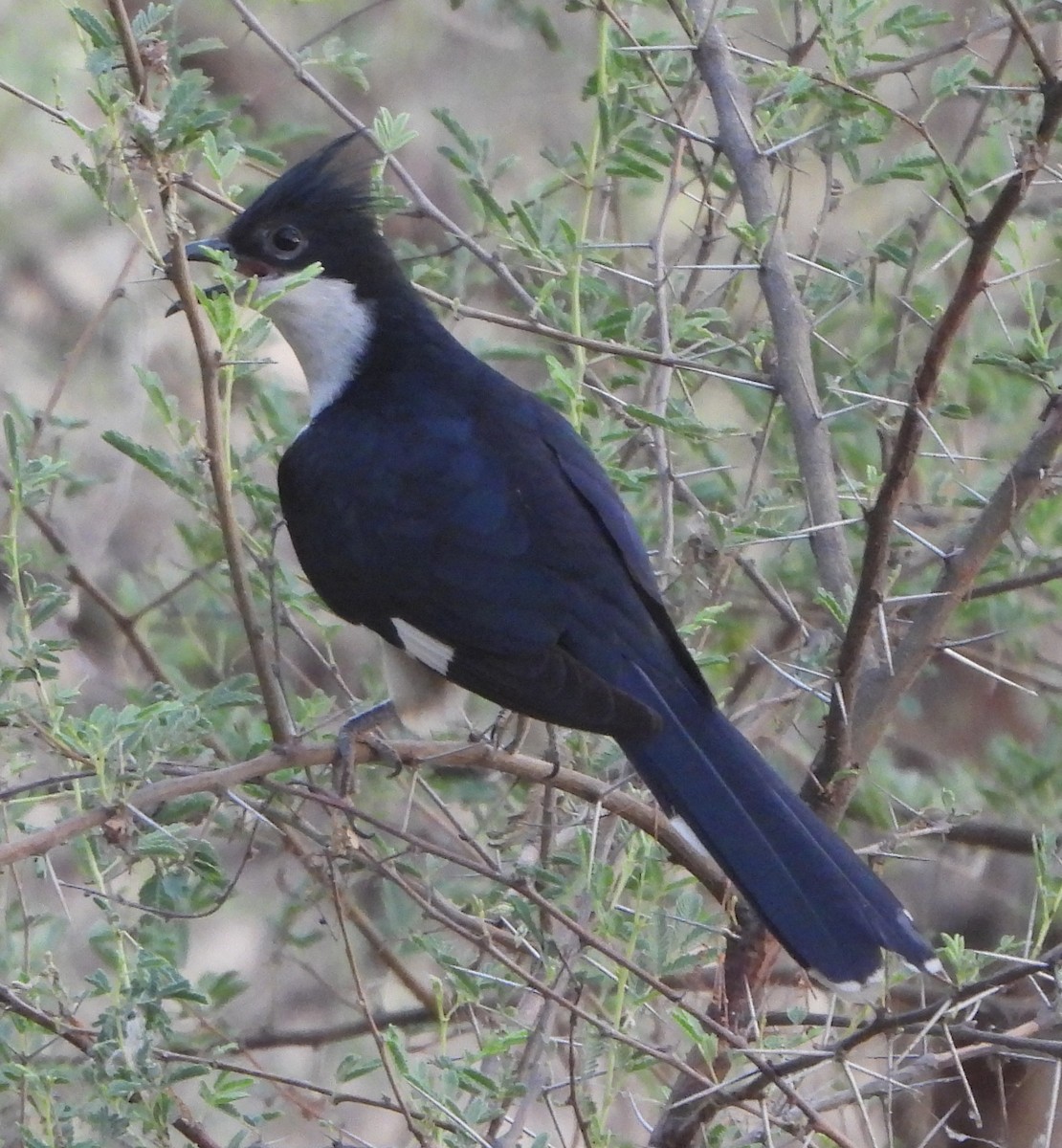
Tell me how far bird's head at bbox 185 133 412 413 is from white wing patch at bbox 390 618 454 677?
0.56 m

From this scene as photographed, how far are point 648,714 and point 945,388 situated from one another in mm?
1310

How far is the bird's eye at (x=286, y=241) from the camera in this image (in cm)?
315

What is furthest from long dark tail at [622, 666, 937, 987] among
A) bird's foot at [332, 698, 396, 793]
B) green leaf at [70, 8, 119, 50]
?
green leaf at [70, 8, 119, 50]

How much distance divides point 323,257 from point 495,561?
2.69 ft

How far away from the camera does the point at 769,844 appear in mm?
2455

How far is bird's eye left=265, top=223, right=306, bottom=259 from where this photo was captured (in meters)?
3.15

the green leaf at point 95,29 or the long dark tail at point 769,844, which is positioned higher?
the green leaf at point 95,29

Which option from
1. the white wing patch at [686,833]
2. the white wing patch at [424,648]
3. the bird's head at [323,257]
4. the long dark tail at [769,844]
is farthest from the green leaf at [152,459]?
the white wing patch at [686,833]

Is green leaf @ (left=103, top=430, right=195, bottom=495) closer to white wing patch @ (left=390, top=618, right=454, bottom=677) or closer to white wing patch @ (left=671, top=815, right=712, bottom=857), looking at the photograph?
white wing patch @ (left=390, top=618, right=454, bottom=677)

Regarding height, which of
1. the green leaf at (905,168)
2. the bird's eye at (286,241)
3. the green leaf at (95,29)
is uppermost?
the green leaf at (95,29)

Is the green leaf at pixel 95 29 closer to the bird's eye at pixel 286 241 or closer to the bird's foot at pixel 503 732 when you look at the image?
the bird's eye at pixel 286 241

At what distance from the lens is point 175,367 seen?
5246 mm

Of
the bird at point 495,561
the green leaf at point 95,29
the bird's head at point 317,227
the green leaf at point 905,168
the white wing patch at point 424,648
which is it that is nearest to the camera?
the green leaf at point 95,29

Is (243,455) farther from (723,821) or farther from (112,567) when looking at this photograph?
(112,567)
